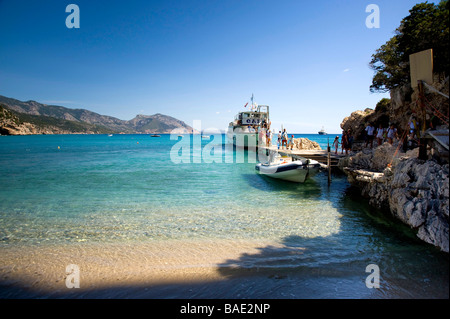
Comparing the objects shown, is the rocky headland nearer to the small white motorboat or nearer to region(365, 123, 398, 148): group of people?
region(365, 123, 398, 148): group of people

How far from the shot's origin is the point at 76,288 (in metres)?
4.96

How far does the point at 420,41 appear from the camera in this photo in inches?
530

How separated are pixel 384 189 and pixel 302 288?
23.5 ft

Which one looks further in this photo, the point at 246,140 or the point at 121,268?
the point at 246,140

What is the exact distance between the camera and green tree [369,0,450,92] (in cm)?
1183

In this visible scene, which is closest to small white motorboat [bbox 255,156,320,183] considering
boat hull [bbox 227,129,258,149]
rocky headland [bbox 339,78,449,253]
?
rocky headland [bbox 339,78,449,253]

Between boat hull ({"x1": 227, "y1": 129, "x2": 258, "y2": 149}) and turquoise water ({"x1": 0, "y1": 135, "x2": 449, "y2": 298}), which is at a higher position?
boat hull ({"x1": 227, "y1": 129, "x2": 258, "y2": 149})

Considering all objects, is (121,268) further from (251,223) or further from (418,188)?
(418,188)

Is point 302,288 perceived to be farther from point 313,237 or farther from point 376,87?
point 376,87

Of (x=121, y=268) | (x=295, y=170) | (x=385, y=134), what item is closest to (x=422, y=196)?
(x=121, y=268)

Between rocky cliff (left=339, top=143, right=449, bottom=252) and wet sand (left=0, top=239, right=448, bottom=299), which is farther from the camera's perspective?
rocky cliff (left=339, top=143, right=449, bottom=252)

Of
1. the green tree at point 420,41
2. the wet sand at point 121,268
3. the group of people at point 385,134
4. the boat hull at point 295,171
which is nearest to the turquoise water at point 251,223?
the wet sand at point 121,268

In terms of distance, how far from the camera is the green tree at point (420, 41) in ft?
38.8
